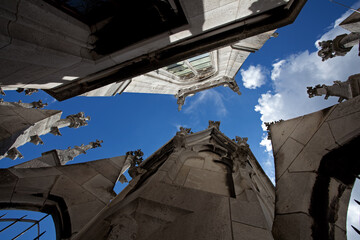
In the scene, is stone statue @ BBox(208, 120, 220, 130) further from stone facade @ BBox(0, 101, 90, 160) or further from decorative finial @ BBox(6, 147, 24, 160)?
decorative finial @ BBox(6, 147, 24, 160)

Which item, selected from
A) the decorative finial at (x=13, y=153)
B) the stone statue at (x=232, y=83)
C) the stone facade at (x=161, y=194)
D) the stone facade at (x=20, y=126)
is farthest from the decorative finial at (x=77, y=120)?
the stone statue at (x=232, y=83)

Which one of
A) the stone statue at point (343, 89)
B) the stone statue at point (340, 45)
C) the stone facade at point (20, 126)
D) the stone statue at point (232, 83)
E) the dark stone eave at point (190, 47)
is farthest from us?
the stone statue at point (232, 83)

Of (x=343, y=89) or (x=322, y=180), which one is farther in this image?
(x=343, y=89)

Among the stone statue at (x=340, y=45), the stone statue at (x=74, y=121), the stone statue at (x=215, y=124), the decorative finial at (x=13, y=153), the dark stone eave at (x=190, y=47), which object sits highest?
the stone statue at (x=340, y=45)

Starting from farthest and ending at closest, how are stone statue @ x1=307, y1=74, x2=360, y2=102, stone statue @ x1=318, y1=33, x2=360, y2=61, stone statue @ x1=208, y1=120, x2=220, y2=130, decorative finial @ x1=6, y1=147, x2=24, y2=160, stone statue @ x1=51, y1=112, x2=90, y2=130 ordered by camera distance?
stone statue @ x1=51, y1=112, x2=90, y2=130 → stone statue @ x1=208, y1=120, x2=220, y2=130 → decorative finial @ x1=6, y1=147, x2=24, y2=160 → stone statue @ x1=318, y1=33, x2=360, y2=61 → stone statue @ x1=307, y1=74, x2=360, y2=102

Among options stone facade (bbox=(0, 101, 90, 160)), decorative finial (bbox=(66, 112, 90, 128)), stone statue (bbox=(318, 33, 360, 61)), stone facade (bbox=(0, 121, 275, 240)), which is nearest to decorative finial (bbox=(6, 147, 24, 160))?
stone facade (bbox=(0, 101, 90, 160))

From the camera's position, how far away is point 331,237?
2.17 m

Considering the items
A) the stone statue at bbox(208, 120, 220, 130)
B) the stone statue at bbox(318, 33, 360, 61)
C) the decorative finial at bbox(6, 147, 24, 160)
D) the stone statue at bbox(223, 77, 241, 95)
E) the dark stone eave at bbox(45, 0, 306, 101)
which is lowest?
the decorative finial at bbox(6, 147, 24, 160)

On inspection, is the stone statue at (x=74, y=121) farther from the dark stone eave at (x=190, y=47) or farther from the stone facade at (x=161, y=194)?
A: the dark stone eave at (x=190, y=47)

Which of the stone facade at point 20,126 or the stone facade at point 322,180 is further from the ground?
the stone facade at point 20,126

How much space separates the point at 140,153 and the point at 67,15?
17.8 ft

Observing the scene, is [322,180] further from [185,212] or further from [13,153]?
[13,153]

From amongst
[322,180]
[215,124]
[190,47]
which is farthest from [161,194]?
[215,124]

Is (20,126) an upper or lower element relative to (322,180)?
upper
